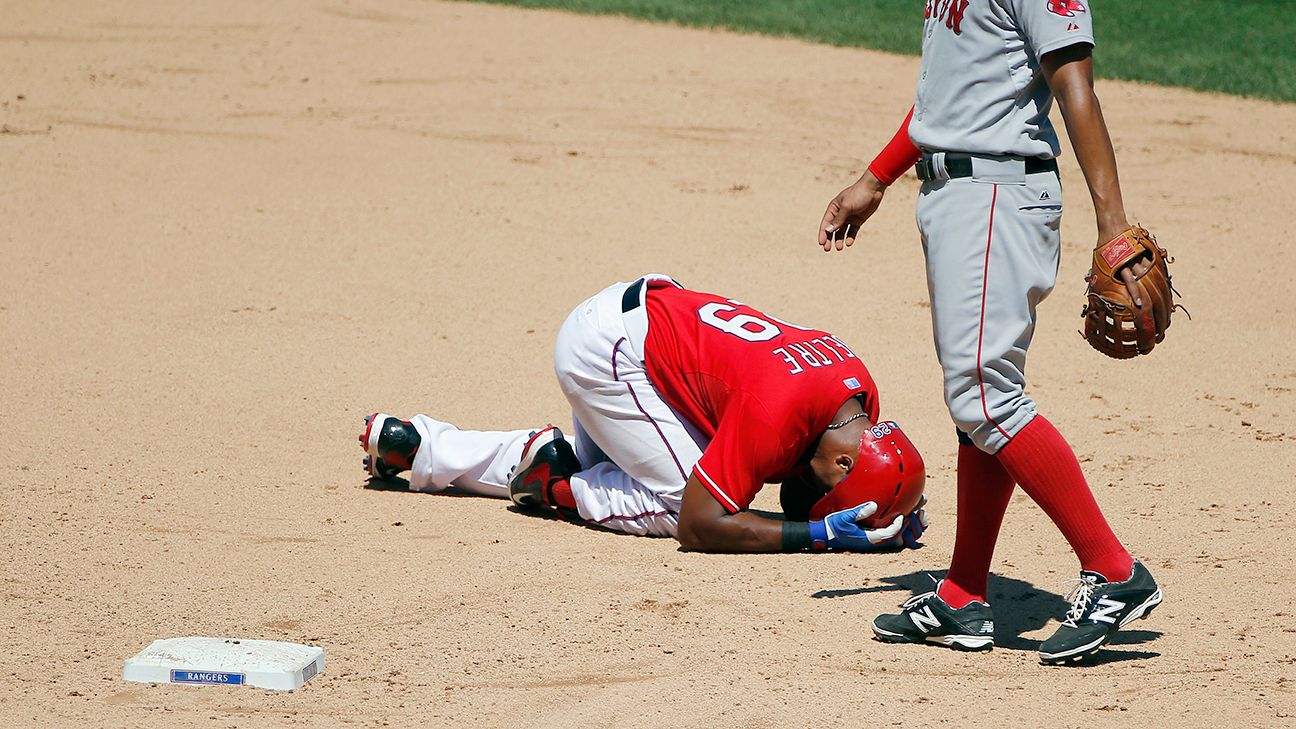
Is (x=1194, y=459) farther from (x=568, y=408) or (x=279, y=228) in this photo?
(x=279, y=228)

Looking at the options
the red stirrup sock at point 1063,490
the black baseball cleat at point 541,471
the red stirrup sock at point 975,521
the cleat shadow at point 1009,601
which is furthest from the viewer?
the black baseball cleat at point 541,471

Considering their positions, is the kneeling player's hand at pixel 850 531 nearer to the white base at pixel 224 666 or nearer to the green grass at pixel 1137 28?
the white base at pixel 224 666

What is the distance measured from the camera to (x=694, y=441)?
4.32 metres

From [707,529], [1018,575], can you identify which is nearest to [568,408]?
[707,529]

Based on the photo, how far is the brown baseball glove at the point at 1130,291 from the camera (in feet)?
9.96

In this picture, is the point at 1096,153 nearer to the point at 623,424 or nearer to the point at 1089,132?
the point at 1089,132

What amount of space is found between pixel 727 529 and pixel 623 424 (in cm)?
48

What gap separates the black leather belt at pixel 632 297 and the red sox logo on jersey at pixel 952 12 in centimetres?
147

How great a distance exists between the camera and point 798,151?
8.80 m

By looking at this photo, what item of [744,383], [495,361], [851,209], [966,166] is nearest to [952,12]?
[966,166]

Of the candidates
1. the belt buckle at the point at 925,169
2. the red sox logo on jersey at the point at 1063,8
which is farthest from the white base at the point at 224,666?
the red sox logo on jersey at the point at 1063,8

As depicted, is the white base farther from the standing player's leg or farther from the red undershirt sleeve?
the red undershirt sleeve

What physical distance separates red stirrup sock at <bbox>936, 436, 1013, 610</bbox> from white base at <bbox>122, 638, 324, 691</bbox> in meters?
1.51

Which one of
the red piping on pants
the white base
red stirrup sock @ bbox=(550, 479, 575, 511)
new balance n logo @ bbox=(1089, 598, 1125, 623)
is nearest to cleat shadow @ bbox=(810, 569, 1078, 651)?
new balance n logo @ bbox=(1089, 598, 1125, 623)
